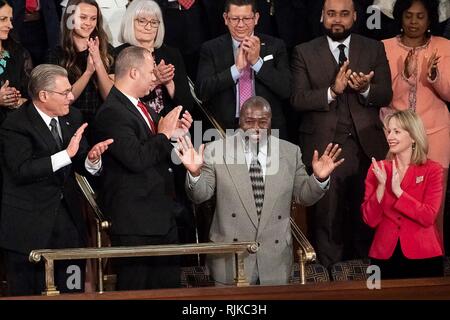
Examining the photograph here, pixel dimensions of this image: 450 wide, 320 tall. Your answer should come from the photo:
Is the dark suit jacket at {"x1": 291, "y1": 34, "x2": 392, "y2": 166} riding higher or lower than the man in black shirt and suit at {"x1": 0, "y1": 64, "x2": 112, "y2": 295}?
higher

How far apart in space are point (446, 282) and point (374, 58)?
172 centimetres

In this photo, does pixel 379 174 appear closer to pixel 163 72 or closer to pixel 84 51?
pixel 163 72

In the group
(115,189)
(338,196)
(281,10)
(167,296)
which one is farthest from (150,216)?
(281,10)

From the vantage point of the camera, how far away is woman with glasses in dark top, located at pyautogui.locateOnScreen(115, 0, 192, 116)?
855cm

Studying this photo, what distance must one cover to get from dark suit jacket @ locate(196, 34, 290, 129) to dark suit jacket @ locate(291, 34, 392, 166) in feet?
0.35

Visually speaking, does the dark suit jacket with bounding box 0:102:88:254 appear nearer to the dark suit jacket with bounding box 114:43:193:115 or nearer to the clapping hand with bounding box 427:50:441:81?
the dark suit jacket with bounding box 114:43:193:115

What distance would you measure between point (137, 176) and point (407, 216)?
148 cm

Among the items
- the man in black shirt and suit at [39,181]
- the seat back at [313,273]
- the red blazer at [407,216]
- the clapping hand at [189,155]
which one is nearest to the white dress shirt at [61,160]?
the man in black shirt and suit at [39,181]

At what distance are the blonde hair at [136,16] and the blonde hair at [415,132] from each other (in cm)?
144

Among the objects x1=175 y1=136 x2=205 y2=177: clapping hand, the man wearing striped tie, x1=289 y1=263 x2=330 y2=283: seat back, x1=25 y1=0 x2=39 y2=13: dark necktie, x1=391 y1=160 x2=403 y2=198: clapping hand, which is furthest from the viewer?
x1=25 y1=0 x2=39 y2=13: dark necktie

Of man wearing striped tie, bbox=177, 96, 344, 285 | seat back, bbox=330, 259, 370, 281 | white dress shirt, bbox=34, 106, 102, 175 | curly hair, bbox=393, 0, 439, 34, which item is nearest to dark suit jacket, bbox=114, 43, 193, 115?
man wearing striped tie, bbox=177, 96, 344, 285

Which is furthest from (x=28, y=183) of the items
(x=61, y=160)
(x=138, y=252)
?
A: (x=138, y=252)

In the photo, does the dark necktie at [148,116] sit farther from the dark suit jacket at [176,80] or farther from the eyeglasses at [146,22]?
the eyeglasses at [146,22]

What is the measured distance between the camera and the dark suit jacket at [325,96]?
870cm
